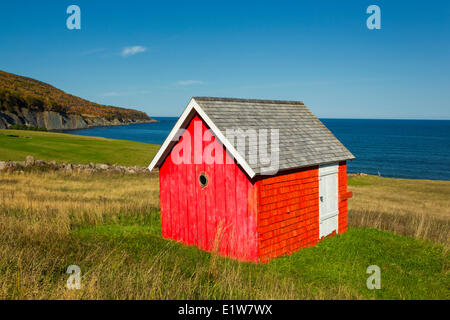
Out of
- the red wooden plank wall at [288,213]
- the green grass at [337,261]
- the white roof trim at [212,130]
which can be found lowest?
the green grass at [337,261]

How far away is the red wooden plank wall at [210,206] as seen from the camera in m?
9.72

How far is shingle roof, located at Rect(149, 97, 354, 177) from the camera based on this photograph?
393 inches

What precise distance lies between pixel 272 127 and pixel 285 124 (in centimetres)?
99

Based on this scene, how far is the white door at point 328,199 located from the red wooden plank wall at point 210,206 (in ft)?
12.5

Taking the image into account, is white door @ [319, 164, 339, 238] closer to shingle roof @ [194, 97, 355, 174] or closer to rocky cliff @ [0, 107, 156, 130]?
shingle roof @ [194, 97, 355, 174]

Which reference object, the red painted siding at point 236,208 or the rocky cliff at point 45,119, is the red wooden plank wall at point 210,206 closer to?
the red painted siding at point 236,208

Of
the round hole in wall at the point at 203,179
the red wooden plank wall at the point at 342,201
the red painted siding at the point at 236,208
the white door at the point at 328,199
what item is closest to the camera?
the red painted siding at the point at 236,208

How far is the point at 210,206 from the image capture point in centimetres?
1065

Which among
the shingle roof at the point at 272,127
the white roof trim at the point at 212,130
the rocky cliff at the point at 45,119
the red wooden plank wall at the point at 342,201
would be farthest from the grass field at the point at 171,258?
the rocky cliff at the point at 45,119

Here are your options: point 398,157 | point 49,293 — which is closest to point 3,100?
point 398,157

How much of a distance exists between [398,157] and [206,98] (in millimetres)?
76707

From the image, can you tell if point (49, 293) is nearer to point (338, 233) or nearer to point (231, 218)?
point (231, 218)

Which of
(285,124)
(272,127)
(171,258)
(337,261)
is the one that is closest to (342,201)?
(285,124)

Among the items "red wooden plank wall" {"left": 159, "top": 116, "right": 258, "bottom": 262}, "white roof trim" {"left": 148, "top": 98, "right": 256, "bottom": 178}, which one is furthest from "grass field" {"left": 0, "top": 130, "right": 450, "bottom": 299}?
"white roof trim" {"left": 148, "top": 98, "right": 256, "bottom": 178}
